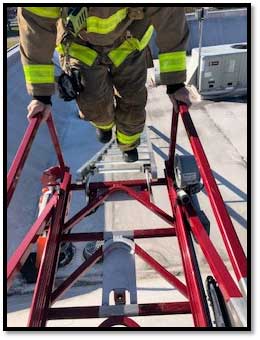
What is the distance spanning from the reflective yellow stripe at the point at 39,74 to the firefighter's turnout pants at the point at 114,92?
340mm

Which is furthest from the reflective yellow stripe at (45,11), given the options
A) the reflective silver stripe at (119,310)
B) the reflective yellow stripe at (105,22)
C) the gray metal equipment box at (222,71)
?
the gray metal equipment box at (222,71)

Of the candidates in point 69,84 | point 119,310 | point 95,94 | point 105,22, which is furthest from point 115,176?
point 119,310

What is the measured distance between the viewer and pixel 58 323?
347 centimetres

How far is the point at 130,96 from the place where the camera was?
10.3ft

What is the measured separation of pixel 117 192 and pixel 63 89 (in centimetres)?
110

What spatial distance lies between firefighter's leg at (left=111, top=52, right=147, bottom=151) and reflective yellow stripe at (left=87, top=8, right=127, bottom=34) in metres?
0.42

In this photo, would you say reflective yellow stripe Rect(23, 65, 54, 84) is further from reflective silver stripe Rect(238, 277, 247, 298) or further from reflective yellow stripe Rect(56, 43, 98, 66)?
reflective silver stripe Rect(238, 277, 247, 298)

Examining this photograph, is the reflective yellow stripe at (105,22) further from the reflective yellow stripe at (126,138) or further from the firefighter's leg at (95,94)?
the reflective yellow stripe at (126,138)

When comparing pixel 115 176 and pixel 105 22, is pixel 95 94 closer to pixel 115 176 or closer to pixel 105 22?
pixel 105 22

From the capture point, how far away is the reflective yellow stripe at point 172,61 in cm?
260

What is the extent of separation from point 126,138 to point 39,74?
1266 mm

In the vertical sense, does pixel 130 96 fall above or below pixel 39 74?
above

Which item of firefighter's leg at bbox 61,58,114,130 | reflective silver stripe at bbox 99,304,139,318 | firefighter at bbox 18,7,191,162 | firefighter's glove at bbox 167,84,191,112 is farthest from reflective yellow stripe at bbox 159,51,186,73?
reflective silver stripe at bbox 99,304,139,318

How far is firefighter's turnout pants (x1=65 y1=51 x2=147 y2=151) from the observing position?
2.81 metres
